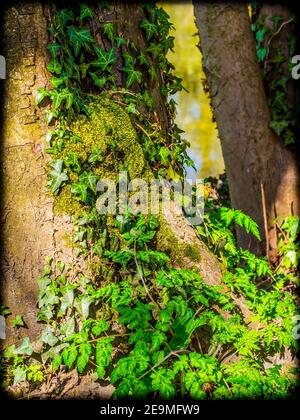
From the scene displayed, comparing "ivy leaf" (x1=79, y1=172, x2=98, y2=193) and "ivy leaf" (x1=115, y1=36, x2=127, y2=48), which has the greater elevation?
"ivy leaf" (x1=115, y1=36, x2=127, y2=48)

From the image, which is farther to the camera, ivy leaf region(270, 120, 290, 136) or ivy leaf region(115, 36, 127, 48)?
ivy leaf region(270, 120, 290, 136)

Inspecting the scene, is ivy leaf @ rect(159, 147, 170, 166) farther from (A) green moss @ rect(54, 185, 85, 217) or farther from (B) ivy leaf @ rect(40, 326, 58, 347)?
(B) ivy leaf @ rect(40, 326, 58, 347)

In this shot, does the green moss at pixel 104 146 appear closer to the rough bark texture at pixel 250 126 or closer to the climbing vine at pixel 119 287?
the climbing vine at pixel 119 287

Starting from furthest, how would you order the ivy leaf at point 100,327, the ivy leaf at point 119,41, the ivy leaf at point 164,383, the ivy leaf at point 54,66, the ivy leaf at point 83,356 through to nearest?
the ivy leaf at point 119,41 → the ivy leaf at point 54,66 → the ivy leaf at point 100,327 → the ivy leaf at point 83,356 → the ivy leaf at point 164,383

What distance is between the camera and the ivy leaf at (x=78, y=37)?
2467mm

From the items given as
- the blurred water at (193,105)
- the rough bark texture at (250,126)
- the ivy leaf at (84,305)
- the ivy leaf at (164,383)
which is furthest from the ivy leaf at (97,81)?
the blurred water at (193,105)

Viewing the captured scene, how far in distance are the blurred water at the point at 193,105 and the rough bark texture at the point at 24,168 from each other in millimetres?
12666

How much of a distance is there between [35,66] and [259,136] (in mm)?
2551

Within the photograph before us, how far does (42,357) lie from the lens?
2.31 meters

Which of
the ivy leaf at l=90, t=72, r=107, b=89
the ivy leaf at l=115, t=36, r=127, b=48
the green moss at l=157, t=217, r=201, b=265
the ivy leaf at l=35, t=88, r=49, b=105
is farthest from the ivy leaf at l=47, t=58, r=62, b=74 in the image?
the green moss at l=157, t=217, r=201, b=265

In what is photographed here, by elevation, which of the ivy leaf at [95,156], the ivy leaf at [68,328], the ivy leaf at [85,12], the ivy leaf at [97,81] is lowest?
the ivy leaf at [68,328]

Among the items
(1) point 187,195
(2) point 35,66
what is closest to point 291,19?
(1) point 187,195

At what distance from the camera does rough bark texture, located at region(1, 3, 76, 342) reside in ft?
7.94
